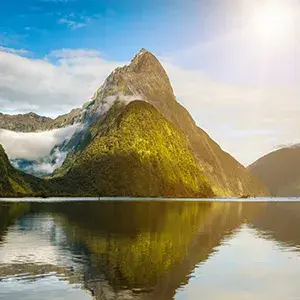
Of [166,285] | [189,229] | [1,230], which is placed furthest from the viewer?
[189,229]

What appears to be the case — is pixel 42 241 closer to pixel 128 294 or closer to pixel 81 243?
pixel 81 243

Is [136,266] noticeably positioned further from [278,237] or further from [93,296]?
[278,237]

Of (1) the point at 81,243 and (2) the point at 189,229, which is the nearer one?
(1) the point at 81,243

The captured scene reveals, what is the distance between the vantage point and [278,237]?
9412 centimetres

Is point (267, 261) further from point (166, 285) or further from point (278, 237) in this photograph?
point (278, 237)

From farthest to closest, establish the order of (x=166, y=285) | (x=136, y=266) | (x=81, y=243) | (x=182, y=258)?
(x=81, y=243)
(x=182, y=258)
(x=136, y=266)
(x=166, y=285)

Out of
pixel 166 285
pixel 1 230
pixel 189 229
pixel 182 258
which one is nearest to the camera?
pixel 166 285

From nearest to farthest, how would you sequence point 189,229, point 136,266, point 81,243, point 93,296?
point 93,296, point 136,266, point 81,243, point 189,229

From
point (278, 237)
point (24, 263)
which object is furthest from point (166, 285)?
point (278, 237)

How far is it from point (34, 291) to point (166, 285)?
415 inches

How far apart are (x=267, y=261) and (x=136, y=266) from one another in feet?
55.2

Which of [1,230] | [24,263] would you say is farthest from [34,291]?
[1,230]

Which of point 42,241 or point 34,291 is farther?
point 42,241

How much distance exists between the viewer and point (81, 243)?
247 feet
